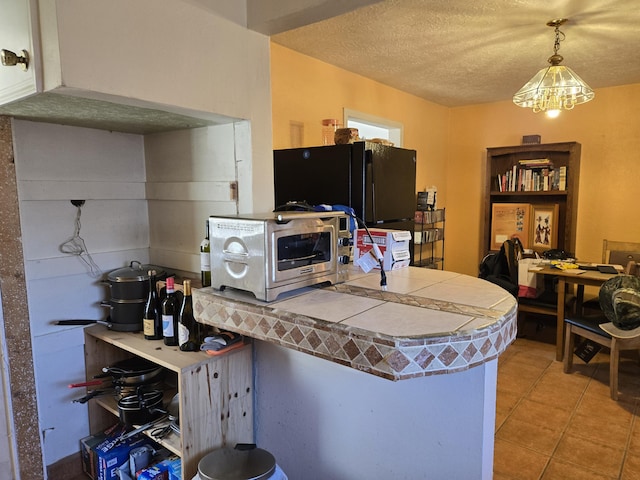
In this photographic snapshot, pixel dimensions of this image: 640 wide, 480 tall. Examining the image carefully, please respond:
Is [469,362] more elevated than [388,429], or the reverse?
[469,362]

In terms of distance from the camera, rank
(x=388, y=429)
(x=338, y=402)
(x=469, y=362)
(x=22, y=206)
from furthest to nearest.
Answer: (x=22, y=206) → (x=338, y=402) → (x=388, y=429) → (x=469, y=362)

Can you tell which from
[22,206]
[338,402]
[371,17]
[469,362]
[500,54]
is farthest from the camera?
[500,54]

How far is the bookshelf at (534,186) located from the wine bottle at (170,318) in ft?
12.9

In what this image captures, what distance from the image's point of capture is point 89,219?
2.07 metres

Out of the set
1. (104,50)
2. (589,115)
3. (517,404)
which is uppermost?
(589,115)

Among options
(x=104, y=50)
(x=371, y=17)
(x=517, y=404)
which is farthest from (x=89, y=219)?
(x=517, y=404)

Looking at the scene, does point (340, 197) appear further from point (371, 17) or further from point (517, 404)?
point (517, 404)

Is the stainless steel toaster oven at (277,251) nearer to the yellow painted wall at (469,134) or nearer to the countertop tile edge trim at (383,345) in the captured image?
the countertop tile edge trim at (383,345)

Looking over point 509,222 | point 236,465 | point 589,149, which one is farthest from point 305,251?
point 589,149

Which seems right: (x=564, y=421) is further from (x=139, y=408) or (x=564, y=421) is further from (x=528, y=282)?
(x=139, y=408)

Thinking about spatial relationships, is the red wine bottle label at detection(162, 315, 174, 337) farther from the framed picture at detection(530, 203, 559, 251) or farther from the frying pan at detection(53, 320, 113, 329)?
the framed picture at detection(530, 203, 559, 251)

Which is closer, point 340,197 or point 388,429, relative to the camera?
point 388,429

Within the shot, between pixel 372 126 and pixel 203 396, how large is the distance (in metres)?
3.12

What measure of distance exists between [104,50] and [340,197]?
1440mm
